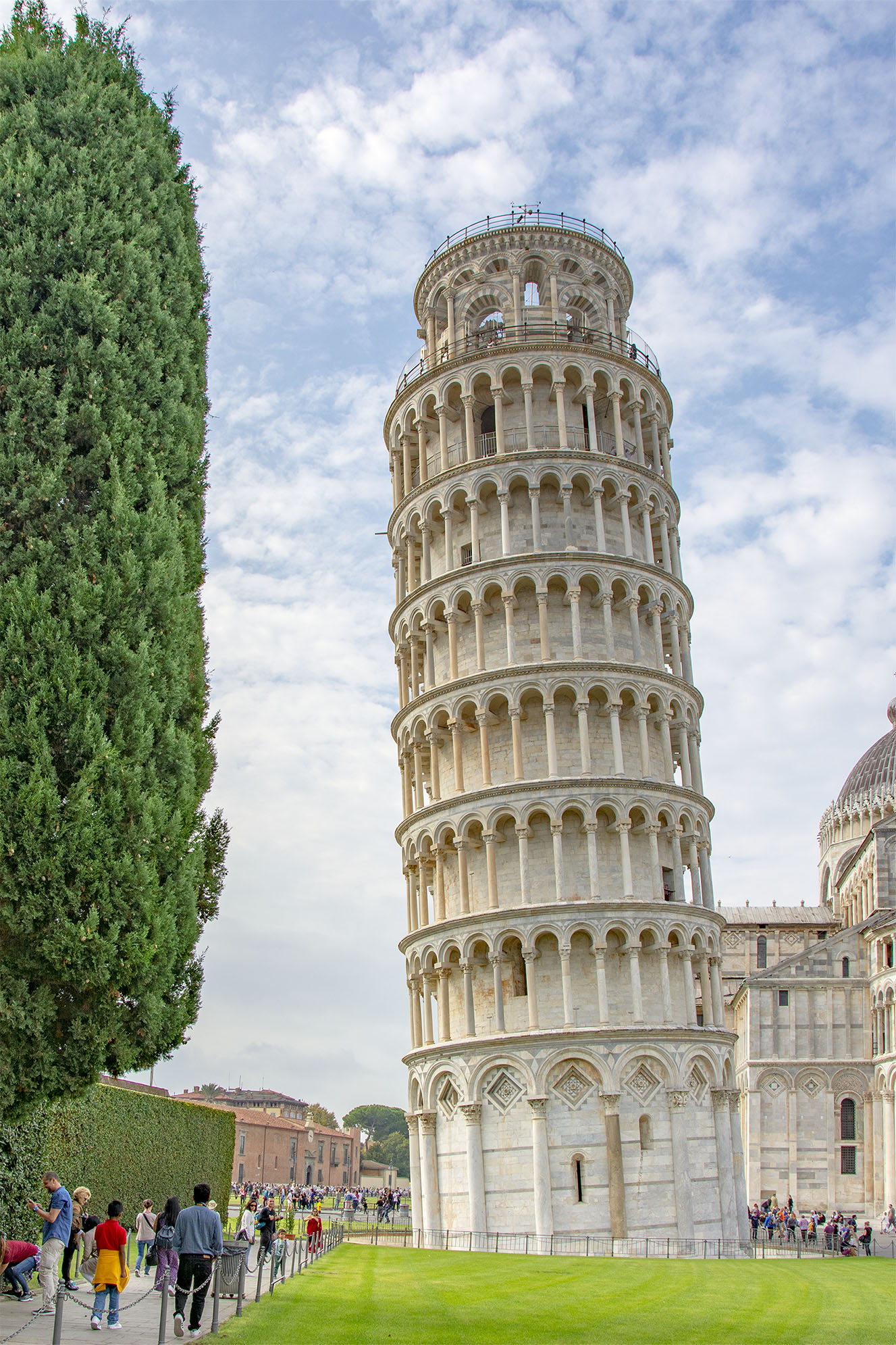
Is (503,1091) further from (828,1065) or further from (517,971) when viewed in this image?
(828,1065)

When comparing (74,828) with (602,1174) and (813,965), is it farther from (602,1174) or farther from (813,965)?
(813,965)

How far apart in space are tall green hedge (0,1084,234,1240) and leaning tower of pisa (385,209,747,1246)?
23.5 feet

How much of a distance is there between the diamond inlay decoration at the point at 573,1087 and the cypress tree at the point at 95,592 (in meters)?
20.2

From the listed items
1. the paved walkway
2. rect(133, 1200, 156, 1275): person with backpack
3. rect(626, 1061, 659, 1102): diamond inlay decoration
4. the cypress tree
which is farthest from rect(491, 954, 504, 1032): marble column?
the cypress tree

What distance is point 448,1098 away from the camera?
36469 millimetres

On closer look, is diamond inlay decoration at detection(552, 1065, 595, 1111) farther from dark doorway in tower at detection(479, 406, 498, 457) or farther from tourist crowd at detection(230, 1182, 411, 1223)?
dark doorway in tower at detection(479, 406, 498, 457)

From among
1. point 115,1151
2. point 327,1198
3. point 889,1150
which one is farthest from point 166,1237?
point 327,1198

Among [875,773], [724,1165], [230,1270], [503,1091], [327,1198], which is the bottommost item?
[327,1198]

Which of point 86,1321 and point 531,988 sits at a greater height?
point 531,988

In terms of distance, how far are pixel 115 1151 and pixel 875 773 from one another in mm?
68850

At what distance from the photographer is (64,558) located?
49.7 feet

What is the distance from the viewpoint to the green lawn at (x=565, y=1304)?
14852 mm

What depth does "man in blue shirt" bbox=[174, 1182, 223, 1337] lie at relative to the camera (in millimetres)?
12828

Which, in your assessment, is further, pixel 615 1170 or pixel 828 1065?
pixel 828 1065
